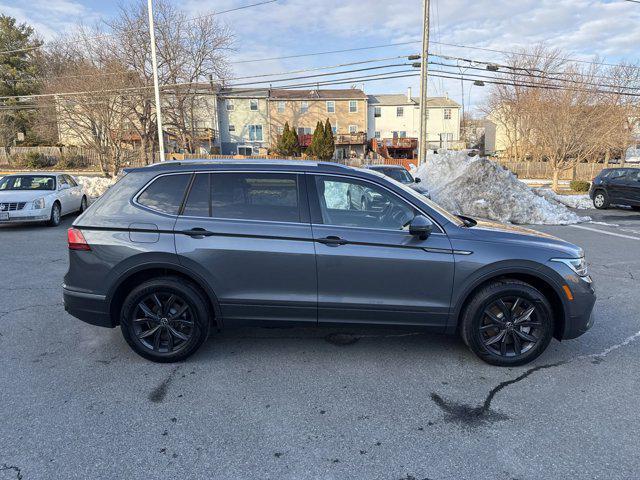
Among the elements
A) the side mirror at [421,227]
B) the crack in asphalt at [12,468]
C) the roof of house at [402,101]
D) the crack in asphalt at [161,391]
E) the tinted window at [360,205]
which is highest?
the roof of house at [402,101]

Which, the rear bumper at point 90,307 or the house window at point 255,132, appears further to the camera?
the house window at point 255,132

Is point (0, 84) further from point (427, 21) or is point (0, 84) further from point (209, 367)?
point (209, 367)

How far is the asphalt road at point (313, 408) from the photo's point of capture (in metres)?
2.50

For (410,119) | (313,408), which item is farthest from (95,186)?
(410,119)

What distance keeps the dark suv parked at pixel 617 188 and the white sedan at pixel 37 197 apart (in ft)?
60.1

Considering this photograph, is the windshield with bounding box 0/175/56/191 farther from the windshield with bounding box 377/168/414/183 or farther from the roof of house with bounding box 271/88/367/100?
the roof of house with bounding box 271/88/367/100

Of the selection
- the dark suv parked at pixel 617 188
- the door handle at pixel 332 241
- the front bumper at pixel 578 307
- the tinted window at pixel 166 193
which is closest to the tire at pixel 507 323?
the front bumper at pixel 578 307

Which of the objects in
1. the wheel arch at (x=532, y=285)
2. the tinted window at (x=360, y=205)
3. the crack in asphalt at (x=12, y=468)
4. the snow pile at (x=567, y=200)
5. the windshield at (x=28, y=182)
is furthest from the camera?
the snow pile at (x=567, y=200)

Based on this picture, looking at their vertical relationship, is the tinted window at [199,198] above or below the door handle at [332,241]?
above

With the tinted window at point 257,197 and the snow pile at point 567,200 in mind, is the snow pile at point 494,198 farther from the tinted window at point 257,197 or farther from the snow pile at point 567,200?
the tinted window at point 257,197

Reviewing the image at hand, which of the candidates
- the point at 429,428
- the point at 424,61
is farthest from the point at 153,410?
the point at 424,61

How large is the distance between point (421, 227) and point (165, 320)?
2383mm

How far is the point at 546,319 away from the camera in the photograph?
11.8ft

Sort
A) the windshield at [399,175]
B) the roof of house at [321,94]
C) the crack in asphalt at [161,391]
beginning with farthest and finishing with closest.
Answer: the roof of house at [321,94] → the windshield at [399,175] → the crack in asphalt at [161,391]
